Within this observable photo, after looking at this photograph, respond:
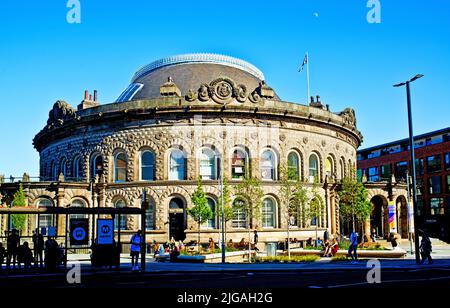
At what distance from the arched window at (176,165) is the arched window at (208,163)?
1.60 m

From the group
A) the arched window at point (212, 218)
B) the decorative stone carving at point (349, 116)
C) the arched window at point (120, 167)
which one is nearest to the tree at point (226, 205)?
the arched window at point (212, 218)

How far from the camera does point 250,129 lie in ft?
135

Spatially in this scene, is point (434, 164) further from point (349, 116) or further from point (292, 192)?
point (292, 192)

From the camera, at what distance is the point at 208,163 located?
4084 centimetres

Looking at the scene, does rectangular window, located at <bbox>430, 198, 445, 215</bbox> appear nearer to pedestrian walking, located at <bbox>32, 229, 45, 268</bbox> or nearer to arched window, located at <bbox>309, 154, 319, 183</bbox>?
arched window, located at <bbox>309, 154, 319, 183</bbox>

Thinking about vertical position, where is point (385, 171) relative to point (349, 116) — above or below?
below

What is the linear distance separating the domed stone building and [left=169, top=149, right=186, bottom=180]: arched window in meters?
0.08

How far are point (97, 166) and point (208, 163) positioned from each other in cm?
955

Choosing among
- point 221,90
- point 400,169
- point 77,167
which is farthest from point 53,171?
point 400,169

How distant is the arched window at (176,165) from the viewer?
134 feet

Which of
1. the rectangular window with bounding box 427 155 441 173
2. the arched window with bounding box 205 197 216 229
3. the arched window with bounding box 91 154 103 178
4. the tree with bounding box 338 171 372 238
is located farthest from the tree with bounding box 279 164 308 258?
the rectangular window with bounding box 427 155 441 173

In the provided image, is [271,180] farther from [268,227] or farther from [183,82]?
[183,82]

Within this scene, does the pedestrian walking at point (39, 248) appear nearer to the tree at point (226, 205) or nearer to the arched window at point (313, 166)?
the tree at point (226, 205)
